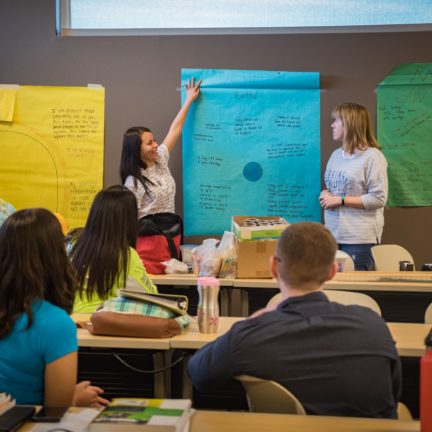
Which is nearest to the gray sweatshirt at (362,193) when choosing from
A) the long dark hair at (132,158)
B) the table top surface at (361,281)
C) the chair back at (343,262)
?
the chair back at (343,262)

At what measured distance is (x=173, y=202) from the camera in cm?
487

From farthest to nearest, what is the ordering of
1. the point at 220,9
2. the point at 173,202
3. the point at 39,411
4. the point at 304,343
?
the point at 220,9 < the point at 173,202 < the point at 304,343 < the point at 39,411

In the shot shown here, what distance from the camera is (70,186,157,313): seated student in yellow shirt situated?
2875 millimetres

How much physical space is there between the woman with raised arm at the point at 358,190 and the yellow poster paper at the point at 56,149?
1938 mm

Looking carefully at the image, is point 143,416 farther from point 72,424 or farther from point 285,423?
point 285,423

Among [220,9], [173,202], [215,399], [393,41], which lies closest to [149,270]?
[173,202]

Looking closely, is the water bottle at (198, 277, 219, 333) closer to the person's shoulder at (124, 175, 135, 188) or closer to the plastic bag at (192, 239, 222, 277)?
the plastic bag at (192, 239, 222, 277)

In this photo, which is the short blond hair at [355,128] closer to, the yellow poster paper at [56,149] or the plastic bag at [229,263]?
the plastic bag at [229,263]

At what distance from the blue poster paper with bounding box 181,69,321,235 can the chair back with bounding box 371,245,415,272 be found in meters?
0.75

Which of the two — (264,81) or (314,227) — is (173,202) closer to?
(264,81)

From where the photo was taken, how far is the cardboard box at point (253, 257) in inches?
150

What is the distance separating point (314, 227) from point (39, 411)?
0.90 meters

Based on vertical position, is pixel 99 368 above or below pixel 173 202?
below

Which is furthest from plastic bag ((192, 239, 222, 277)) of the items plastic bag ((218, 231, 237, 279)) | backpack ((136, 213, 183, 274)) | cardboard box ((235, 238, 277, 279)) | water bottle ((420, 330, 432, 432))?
water bottle ((420, 330, 432, 432))
